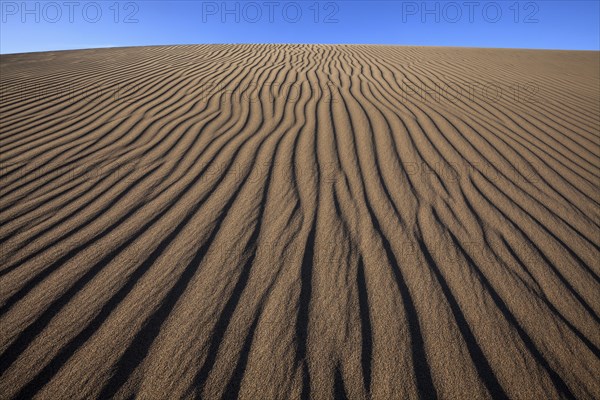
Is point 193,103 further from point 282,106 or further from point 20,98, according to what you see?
point 20,98

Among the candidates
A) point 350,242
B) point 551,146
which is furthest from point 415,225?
point 551,146

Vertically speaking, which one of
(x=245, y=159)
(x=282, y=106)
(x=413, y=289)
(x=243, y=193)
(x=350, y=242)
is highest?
(x=282, y=106)

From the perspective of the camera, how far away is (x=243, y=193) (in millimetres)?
2383

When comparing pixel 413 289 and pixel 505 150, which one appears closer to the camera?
pixel 413 289

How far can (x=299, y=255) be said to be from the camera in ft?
5.87

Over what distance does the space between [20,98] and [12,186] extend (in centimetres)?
340

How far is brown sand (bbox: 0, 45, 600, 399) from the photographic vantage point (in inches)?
48.5

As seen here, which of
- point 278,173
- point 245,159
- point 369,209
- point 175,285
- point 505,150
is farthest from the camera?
point 505,150

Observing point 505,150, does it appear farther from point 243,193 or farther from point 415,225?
point 243,193

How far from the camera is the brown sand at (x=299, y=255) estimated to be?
1.23 metres

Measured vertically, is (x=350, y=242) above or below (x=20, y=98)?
below

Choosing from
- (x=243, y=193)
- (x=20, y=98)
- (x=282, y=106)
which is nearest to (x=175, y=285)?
(x=243, y=193)

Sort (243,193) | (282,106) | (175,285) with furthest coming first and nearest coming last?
(282,106), (243,193), (175,285)

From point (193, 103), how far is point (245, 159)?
215cm
